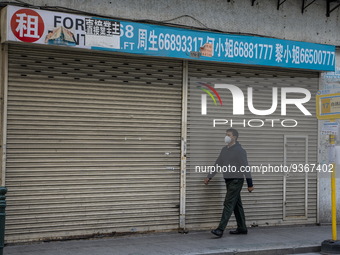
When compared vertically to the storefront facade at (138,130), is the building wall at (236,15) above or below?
above

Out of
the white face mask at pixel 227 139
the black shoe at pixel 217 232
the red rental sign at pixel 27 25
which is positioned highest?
the red rental sign at pixel 27 25

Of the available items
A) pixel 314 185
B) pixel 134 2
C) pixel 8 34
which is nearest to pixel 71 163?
pixel 8 34

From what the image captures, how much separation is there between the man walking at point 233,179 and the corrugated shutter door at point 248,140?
41 centimetres

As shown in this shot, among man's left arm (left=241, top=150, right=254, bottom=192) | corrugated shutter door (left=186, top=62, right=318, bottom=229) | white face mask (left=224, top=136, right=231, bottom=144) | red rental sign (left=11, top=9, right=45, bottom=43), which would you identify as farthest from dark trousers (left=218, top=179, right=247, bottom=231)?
red rental sign (left=11, top=9, right=45, bottom=43)

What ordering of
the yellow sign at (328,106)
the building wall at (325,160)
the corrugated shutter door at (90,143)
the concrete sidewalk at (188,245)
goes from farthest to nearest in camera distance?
the building wall at (325,160) < the yellow sign at (328,106) < the corrugated shutter door at (90,143) < the concrete sidewalk at (188,245)

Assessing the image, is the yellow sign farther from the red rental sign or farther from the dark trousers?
the red rental sign

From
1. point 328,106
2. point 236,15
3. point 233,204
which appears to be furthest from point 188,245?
point 236,15

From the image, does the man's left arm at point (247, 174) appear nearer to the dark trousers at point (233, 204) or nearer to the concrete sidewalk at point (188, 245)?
the dark trousers at point (233, 204)

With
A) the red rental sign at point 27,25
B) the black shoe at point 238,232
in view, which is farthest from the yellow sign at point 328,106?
the red rental sign at point 27,25

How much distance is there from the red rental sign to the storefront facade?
0.22 feet

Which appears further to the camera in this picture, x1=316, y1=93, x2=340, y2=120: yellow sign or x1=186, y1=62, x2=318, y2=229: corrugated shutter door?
x1=186, y1=62, x2=318, y2=229: corrugated shutter door

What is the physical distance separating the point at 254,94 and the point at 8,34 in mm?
5271

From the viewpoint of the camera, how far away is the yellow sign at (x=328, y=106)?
32.2 feet

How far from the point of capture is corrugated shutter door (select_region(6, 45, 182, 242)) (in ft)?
31.9
